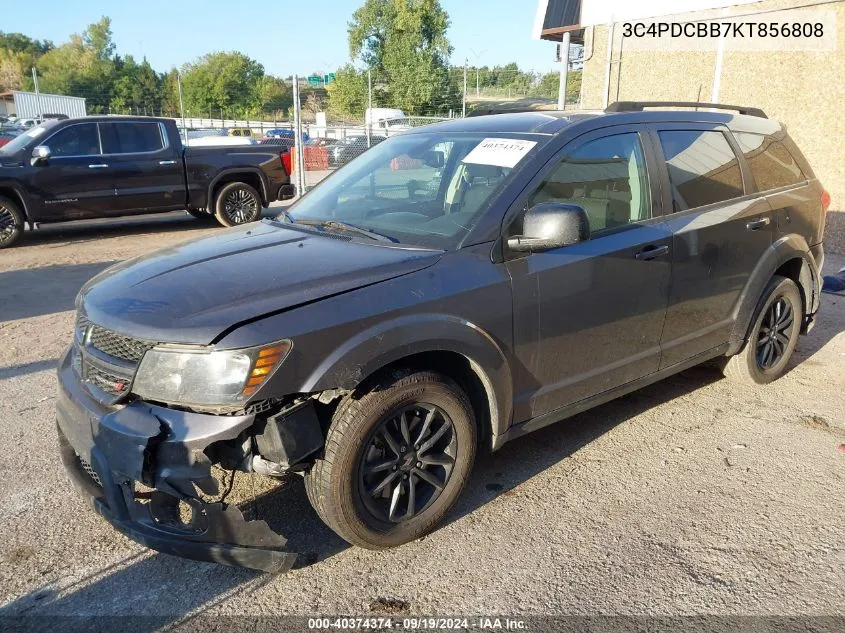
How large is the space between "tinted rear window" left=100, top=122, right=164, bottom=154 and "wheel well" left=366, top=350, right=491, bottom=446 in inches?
375

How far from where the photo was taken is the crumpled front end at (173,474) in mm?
2574

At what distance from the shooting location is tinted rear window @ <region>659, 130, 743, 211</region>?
4098mm

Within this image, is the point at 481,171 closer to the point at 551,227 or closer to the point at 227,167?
the point at 551,227

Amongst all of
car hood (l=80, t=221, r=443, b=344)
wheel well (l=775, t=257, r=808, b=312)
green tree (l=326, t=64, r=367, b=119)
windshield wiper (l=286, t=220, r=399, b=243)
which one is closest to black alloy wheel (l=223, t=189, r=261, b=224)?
windshield wiper (l=286, t=220, r=399, b=243)

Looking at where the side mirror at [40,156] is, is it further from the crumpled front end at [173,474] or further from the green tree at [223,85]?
the green tree at [223,85]

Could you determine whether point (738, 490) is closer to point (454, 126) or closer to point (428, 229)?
point (428, 229)

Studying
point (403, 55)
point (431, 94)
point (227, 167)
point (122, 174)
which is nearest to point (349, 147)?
point (227, 167)

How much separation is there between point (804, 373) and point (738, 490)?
7.02ft

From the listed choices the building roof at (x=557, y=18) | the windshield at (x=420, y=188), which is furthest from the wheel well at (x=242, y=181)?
the building roof at (x=557, y=18)

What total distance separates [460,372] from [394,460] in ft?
1.65

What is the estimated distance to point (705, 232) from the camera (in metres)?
4.14

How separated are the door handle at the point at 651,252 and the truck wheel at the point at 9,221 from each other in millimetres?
9564

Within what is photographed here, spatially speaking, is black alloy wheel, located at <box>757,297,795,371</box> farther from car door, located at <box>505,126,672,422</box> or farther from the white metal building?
the white metal building

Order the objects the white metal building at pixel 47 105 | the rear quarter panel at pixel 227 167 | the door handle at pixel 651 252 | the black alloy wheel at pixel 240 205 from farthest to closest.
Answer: the white metal building at pixel 47 105 → the black alloy wheel at pixel 240 205 → the rear quarter panel at pixel 227 167 → the door handle at pixel 651 252
